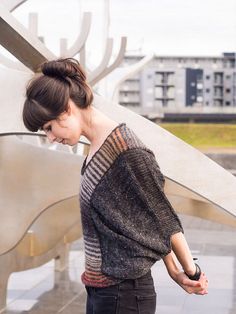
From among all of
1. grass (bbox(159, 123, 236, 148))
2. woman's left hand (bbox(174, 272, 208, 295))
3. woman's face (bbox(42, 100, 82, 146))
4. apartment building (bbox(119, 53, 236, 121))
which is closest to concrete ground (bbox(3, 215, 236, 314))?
woman's left hand (bbox(174, 272, 208, 295))

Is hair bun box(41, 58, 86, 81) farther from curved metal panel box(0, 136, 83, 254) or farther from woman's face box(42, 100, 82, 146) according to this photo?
curved metal panel box(0, 136, 83, 254)

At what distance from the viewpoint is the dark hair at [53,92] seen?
1802 mm

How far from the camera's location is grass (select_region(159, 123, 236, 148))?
28656 millimetres

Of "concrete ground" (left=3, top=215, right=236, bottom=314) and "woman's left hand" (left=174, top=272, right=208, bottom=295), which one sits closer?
"woman's left hand" (left=174, top=272, right=208, bottom=295)

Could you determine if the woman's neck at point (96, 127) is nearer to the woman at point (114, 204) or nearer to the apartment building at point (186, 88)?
the woman at point (114, 204)

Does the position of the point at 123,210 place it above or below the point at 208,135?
below

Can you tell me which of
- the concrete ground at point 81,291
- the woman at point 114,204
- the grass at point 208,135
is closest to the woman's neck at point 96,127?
the woman at point 114,204

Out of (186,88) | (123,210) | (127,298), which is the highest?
(186,88)

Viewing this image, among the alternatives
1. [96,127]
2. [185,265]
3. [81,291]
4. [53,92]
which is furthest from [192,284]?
[81,291]

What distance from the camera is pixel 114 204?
1.86 meters

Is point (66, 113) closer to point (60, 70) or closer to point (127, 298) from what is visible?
point (60, 70)

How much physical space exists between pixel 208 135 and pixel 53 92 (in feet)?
90.8

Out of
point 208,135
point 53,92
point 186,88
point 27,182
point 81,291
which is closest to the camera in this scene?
point 53,92

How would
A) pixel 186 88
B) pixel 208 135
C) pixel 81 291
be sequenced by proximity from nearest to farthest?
pixel 81 291
pixel 208 135
pixel 186 88
